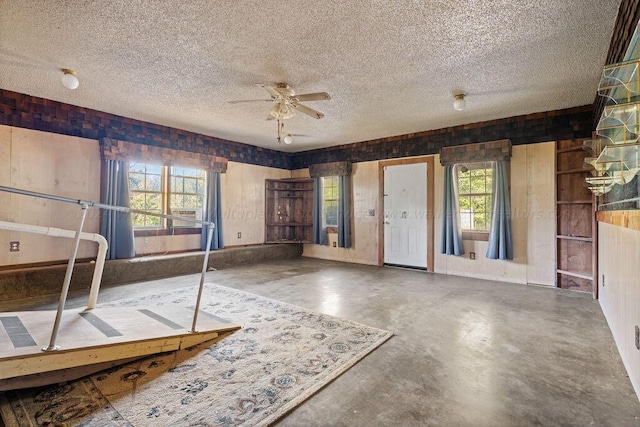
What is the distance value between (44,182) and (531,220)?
7.21 metres

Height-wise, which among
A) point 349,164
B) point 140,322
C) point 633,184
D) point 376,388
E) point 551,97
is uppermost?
point 551,97

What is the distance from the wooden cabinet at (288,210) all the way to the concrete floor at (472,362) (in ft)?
9.77

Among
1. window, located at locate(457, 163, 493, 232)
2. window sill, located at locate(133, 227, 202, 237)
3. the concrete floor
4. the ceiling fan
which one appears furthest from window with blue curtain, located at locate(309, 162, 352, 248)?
the ceiling fan

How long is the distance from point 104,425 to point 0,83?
4423 millimetres

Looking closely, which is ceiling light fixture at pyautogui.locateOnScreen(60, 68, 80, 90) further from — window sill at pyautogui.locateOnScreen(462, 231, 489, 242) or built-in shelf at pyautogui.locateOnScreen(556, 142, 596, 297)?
built-in shelf at pyautogui.locateOnScreen(556, 142, 596, 297)

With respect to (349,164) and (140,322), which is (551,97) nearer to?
(349,164)

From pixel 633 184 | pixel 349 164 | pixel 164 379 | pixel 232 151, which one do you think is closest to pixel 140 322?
pixel 164 379

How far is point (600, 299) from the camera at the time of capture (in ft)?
12.1

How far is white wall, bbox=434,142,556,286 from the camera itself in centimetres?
457

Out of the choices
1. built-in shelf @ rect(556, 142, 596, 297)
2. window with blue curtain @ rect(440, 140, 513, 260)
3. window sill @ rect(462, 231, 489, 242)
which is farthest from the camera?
window sill @ rect(462, 231, 489, 242)

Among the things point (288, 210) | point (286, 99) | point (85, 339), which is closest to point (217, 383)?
point (85, 339)

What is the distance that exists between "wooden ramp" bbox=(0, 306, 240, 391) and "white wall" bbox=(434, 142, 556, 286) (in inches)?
172

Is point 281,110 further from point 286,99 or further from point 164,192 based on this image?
point 164,192

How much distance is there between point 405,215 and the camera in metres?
6.02
